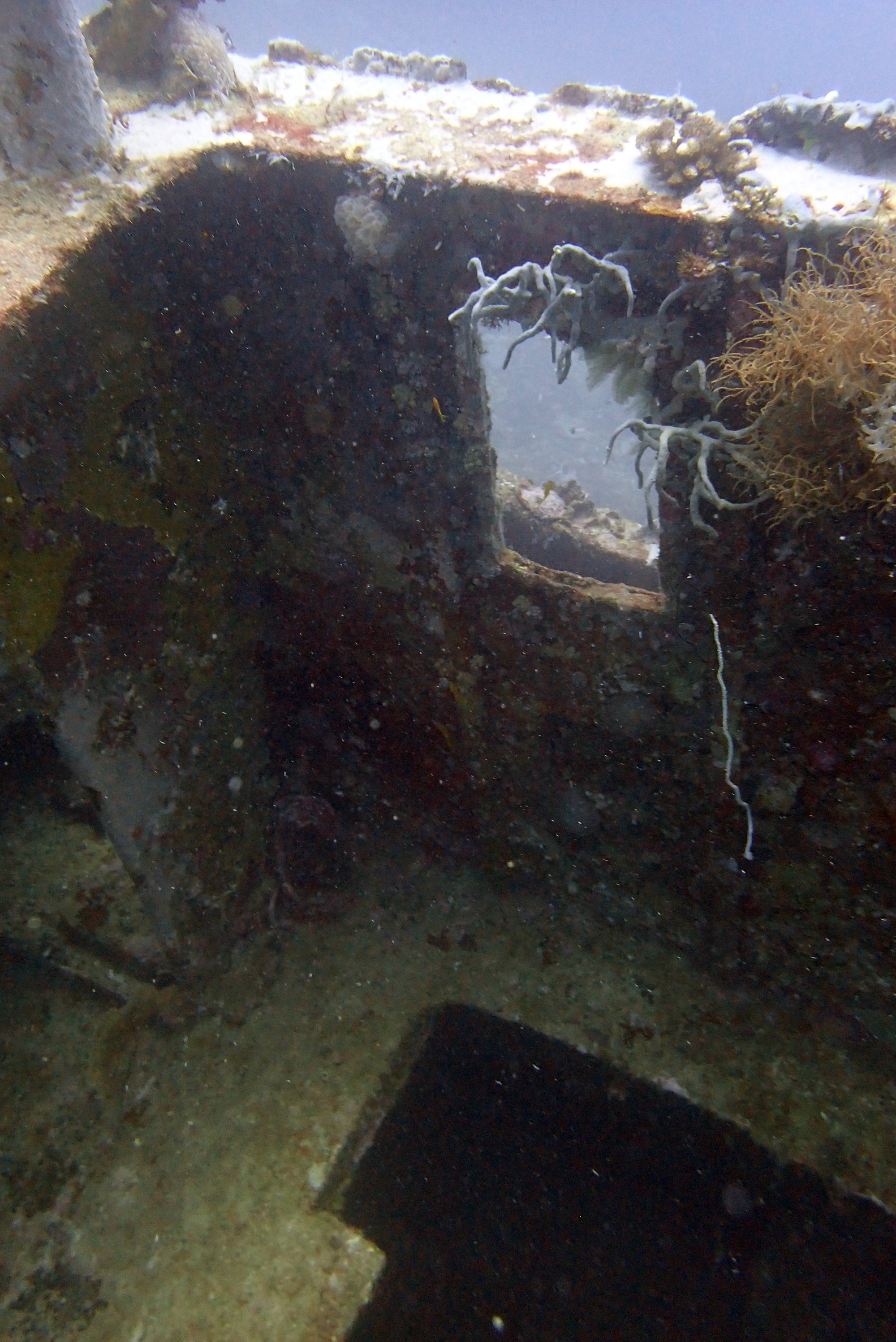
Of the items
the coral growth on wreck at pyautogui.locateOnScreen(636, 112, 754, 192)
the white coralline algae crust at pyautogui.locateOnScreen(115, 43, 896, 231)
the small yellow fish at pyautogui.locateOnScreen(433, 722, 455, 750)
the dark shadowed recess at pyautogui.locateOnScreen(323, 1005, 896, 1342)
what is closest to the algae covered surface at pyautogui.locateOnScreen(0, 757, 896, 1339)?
the dark shadowed recess at pyautogui.locateOnScreen(323, 1005, 896, 1342)

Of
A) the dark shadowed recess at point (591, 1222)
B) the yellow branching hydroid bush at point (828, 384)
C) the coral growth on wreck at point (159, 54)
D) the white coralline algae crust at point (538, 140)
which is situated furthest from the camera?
the coral growth on wreck at point (159, 54)

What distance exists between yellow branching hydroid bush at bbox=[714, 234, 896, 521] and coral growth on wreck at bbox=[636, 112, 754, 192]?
78cm

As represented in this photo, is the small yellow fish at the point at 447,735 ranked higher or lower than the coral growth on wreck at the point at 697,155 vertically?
lower

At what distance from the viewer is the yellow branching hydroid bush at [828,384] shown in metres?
2.32

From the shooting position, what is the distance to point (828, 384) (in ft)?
7.85

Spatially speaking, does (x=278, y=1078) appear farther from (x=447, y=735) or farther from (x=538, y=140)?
(x=538, y=140)

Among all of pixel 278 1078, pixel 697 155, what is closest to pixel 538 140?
pixel 697 155

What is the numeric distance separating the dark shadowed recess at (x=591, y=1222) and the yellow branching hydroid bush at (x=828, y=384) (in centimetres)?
338

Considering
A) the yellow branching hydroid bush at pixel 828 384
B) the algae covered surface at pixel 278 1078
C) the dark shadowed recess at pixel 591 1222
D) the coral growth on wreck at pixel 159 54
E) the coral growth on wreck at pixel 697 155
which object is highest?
the coral growth on wreck at pixel 159 54

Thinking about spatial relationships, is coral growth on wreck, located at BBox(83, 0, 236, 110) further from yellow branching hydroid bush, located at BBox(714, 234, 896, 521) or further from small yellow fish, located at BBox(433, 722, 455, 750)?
small yellow fish, located at BBox(433, 722, 455, 750)

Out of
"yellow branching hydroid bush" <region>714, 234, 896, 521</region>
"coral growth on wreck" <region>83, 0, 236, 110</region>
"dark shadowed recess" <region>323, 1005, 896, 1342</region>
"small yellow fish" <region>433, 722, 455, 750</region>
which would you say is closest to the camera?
"yellow branching hydroid bush" <region>714, 234, 896, 521</region>

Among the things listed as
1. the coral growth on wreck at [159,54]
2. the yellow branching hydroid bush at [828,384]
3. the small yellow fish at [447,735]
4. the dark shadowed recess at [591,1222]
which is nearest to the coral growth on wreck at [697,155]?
the yellow branching hydroid bush at [828,384]

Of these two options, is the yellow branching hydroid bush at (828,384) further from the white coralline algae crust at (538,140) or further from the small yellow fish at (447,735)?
the small yellow fish at (447,735)

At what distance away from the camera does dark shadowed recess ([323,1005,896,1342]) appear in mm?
3041
